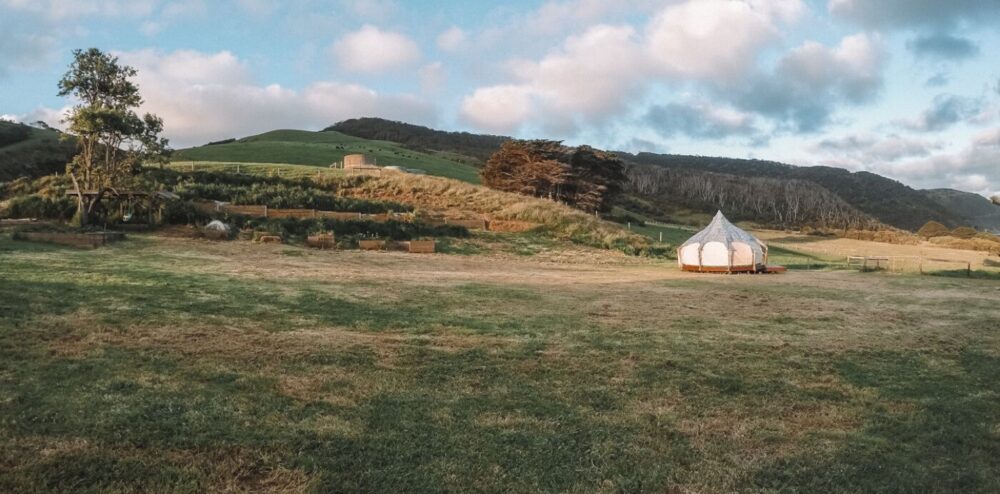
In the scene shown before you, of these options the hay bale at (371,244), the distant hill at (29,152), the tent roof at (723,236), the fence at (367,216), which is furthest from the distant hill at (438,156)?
the tent roof at (723,236)

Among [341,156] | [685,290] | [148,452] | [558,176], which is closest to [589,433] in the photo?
[148,452]

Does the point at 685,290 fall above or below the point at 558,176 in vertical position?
below

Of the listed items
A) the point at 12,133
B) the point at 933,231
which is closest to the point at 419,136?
the point at 12,133

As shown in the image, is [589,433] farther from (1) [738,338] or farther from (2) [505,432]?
(1) [738,338]

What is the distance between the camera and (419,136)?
164 meters

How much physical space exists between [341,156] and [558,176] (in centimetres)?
3142

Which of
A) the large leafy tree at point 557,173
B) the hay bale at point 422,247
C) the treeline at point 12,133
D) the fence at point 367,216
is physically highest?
the treeline at point 12,133

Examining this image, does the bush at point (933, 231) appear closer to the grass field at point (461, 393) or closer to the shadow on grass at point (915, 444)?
the grass field at point (461, 393)

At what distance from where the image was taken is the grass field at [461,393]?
227 inches

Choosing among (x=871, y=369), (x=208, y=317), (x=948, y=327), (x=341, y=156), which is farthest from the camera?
(x=341, y=156)

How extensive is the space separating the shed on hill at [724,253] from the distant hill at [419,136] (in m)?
105

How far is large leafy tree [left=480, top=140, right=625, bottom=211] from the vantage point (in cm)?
6475

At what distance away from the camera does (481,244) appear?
34906mm

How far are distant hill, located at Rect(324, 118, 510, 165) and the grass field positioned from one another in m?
123
